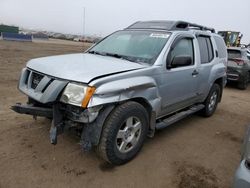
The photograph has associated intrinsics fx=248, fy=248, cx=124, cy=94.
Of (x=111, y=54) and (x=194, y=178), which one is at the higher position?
(x=111, y=54)

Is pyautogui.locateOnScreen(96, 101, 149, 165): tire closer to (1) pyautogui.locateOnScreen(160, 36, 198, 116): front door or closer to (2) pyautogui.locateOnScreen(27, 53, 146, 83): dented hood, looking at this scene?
(2) pyautogui.locateOnScreen(27, 53, 146, 83): dented hood

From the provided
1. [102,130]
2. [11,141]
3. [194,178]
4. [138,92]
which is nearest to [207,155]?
[194,178]

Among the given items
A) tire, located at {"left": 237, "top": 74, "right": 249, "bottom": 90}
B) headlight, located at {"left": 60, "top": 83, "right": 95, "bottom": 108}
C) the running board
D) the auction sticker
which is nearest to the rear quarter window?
the running board

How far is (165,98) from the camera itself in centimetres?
400

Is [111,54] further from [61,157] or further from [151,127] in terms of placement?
[61,157]

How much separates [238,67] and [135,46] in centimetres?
759

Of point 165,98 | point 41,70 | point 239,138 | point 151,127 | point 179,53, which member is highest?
point 179,53

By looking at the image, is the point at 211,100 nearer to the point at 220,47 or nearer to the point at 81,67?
the point at 220,47

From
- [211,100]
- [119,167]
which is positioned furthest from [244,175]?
[211,100]

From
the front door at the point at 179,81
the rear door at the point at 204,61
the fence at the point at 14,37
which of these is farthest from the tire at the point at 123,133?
the fence at the point at 14,37

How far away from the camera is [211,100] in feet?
19.6

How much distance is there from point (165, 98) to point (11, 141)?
253cm

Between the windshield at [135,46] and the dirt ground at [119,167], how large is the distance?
149cm

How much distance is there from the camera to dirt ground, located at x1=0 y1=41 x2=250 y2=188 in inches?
123
